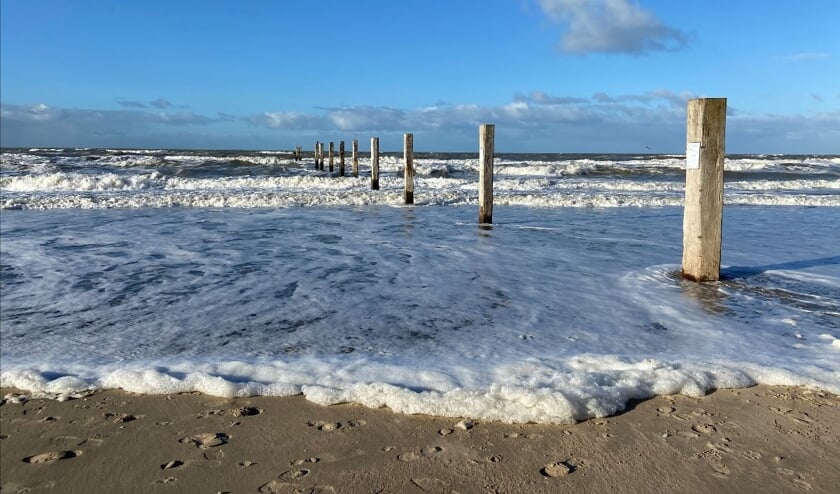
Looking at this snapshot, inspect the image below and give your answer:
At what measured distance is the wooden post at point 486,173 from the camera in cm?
1122

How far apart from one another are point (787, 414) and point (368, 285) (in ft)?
11.6

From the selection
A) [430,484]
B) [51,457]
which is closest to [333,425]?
[430,484]

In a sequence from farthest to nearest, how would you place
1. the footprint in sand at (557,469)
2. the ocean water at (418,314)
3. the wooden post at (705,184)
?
the wooden post at (705,184), the ocean water at (418,314), the footprint in sand at (557,469)

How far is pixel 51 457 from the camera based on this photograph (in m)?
2.32

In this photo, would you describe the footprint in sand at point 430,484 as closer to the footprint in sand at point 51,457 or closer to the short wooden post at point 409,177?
the footprint in sand at point 51,457

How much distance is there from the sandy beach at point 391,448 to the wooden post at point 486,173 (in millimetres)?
8412

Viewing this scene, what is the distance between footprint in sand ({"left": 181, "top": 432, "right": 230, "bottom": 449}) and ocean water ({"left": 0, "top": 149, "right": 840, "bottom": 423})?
420mm

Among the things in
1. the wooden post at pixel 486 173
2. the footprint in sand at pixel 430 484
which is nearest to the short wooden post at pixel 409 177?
the wooden post at pixel 486 173

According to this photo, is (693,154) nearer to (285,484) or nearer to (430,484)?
(430,484)

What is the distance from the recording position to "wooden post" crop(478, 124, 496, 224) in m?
11.2

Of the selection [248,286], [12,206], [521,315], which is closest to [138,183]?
[12,206]

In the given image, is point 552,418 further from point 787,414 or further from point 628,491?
point 787,414

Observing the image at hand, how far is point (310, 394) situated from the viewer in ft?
9.45

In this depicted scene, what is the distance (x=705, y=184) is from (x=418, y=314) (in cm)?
320
